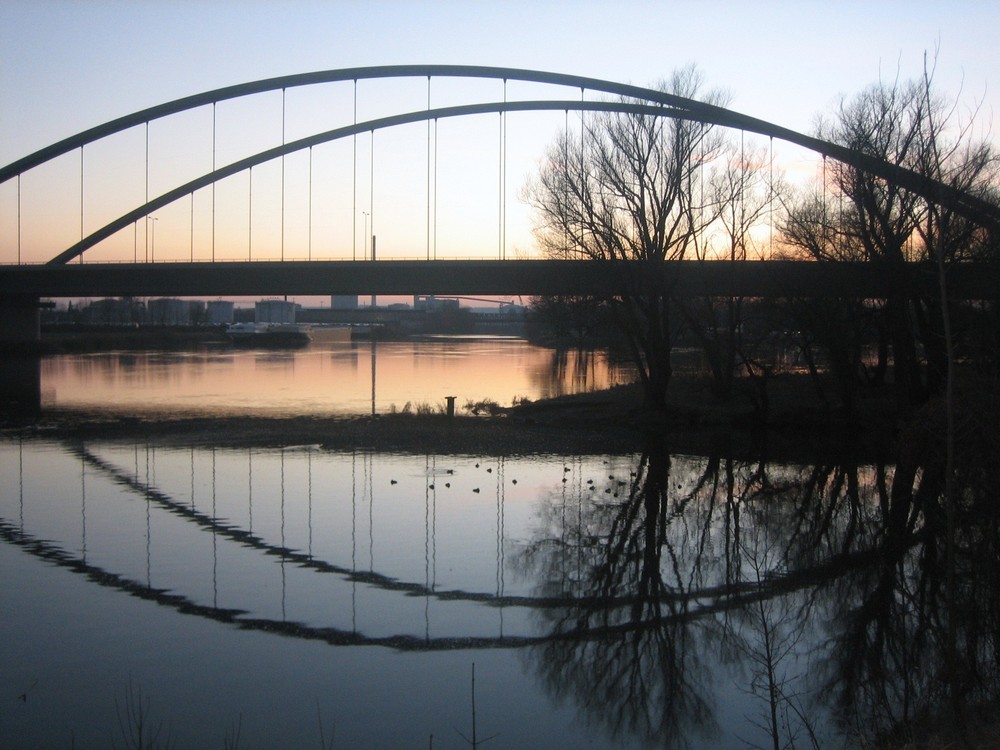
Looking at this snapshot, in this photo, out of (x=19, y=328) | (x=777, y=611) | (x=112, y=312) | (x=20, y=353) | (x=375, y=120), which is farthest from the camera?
(x=112, y=312)

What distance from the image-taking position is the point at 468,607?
1179cm

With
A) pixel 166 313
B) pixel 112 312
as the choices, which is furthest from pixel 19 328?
pixel 166 313

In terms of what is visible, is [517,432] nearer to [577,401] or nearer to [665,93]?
[577,401]

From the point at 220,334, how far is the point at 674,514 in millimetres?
134229

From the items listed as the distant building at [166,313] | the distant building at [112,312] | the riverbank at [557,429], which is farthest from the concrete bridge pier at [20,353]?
the distant building at [166,313]

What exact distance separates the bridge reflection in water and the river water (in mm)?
49

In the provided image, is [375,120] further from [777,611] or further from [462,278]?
[777,611]

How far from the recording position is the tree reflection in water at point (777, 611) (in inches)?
344

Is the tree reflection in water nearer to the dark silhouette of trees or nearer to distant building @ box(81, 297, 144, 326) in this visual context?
the dark silhouette of trees

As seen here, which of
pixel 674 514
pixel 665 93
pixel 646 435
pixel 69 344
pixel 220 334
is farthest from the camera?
pixel 220 334

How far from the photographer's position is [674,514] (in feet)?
56.5

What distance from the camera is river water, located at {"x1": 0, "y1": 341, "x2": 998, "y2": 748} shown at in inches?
341

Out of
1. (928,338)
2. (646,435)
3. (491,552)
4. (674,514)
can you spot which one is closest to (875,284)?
(928,338)

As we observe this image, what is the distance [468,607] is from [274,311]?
181718mm
